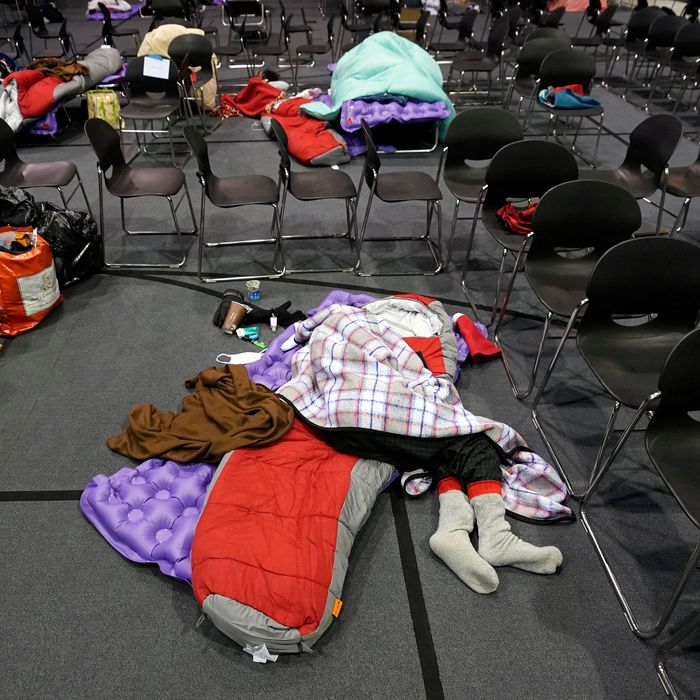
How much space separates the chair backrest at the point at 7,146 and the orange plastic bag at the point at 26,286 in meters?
0.83

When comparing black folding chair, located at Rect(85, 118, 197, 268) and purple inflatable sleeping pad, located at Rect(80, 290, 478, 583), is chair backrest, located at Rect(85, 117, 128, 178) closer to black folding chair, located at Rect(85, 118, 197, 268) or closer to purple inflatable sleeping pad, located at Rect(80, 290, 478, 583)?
black folding chair, located at Rect(85, 118, 197, 268)

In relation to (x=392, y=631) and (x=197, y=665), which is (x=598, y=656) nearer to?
(x=392, y=631)

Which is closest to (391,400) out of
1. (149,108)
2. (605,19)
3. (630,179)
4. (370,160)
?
(370,160)

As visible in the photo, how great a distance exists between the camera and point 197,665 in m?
1.71

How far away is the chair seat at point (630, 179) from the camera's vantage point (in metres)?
3.38

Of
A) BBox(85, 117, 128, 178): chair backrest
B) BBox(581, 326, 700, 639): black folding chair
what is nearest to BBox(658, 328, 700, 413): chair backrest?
BBox(581, 326, 700, 639): black folding chair

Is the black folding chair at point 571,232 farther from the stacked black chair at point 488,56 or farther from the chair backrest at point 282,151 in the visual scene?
the stacked black chair at point 488,56

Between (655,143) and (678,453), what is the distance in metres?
2.26

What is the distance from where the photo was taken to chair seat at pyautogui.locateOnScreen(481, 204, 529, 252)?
113 inches

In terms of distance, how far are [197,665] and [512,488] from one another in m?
1.23

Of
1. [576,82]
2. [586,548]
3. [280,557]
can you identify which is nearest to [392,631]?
[280,557]

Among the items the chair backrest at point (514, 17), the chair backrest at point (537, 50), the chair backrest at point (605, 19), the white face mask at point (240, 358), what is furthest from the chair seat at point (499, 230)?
the chair backrest at point (605, 19)

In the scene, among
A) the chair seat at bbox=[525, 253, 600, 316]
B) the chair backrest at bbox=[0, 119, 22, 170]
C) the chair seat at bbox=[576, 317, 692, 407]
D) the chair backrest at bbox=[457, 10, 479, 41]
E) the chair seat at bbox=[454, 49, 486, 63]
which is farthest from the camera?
the chair backrest at bbox=[457, 10, 479, 41]

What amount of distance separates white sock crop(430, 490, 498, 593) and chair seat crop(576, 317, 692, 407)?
659 millimetres
